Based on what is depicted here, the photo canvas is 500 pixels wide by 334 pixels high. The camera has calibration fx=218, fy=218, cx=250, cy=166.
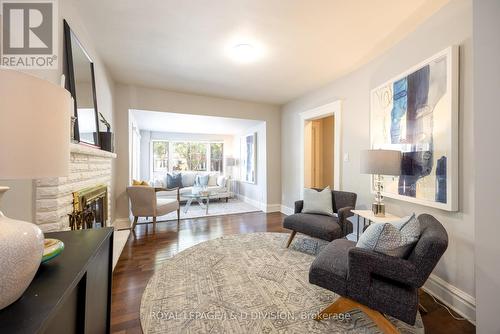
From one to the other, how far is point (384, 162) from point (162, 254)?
2691 mm

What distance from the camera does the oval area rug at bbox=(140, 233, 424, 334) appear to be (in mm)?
1534

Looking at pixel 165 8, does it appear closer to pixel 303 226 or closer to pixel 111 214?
pixel 303 226

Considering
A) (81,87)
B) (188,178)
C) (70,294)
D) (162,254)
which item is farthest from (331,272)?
(188,178)

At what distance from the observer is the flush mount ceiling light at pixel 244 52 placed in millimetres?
2495

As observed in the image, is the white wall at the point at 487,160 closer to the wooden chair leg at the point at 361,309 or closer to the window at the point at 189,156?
the wooden chair leg at the point at 361,309

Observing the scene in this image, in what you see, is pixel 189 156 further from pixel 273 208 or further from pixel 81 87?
pixel 81 87

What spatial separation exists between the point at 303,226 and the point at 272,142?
2728 mm

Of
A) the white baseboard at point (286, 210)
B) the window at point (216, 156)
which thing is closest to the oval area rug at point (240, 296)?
the white baseboard at point (286, 210)

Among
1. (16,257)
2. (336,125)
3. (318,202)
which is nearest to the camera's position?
(16,257)

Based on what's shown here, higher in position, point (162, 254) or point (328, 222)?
point (328, 222)

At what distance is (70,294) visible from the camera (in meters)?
0.83

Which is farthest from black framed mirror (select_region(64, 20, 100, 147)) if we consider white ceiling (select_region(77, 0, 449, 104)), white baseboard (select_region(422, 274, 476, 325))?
white baseboard (select_region(422, 274, 476, 325))

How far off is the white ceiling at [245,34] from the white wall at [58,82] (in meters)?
0.09

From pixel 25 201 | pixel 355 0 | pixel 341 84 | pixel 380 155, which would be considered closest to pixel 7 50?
pixel 25 201
